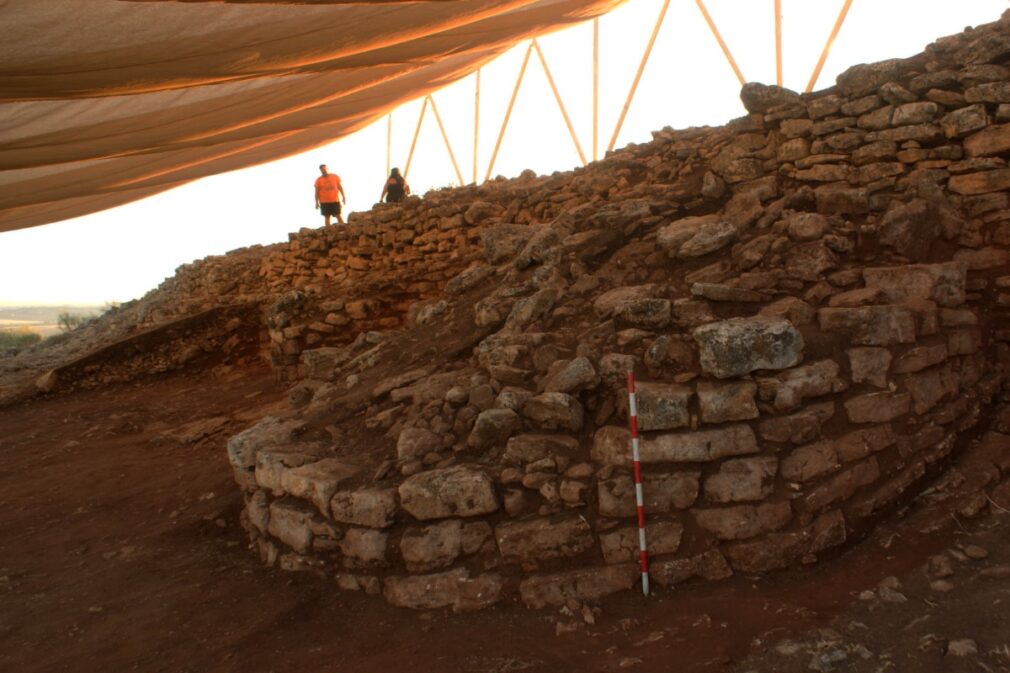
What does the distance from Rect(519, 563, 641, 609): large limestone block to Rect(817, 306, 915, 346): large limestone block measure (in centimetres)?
195

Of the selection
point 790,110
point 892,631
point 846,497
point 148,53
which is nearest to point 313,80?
point 148,53

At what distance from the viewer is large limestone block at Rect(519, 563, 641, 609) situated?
3.52 m

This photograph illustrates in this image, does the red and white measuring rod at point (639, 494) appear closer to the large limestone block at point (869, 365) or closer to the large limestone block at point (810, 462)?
the large limestone block at point (810, 462)

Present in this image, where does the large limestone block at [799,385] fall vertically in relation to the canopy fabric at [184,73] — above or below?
below

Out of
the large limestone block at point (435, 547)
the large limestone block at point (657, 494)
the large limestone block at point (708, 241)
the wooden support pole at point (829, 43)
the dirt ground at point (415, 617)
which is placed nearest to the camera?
the dirt ground at point (415, 617)

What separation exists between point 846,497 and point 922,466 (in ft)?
2.10

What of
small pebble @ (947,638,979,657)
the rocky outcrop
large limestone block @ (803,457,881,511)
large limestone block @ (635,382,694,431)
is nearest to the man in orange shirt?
the rocky outcrop

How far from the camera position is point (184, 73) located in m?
4.29

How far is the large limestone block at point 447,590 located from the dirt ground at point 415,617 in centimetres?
6

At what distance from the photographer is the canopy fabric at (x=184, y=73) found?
357 centimetres

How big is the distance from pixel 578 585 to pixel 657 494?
2.11ft

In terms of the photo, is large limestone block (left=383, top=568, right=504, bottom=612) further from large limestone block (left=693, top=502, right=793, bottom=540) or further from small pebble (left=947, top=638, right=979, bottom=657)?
small pebble (left=947, top=638, right=979, bottom=657)

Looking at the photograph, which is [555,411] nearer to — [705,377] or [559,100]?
[705,377]

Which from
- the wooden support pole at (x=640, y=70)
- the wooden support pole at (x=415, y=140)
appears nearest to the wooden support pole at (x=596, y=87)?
the wooden support pole at (x=640, y=70)
